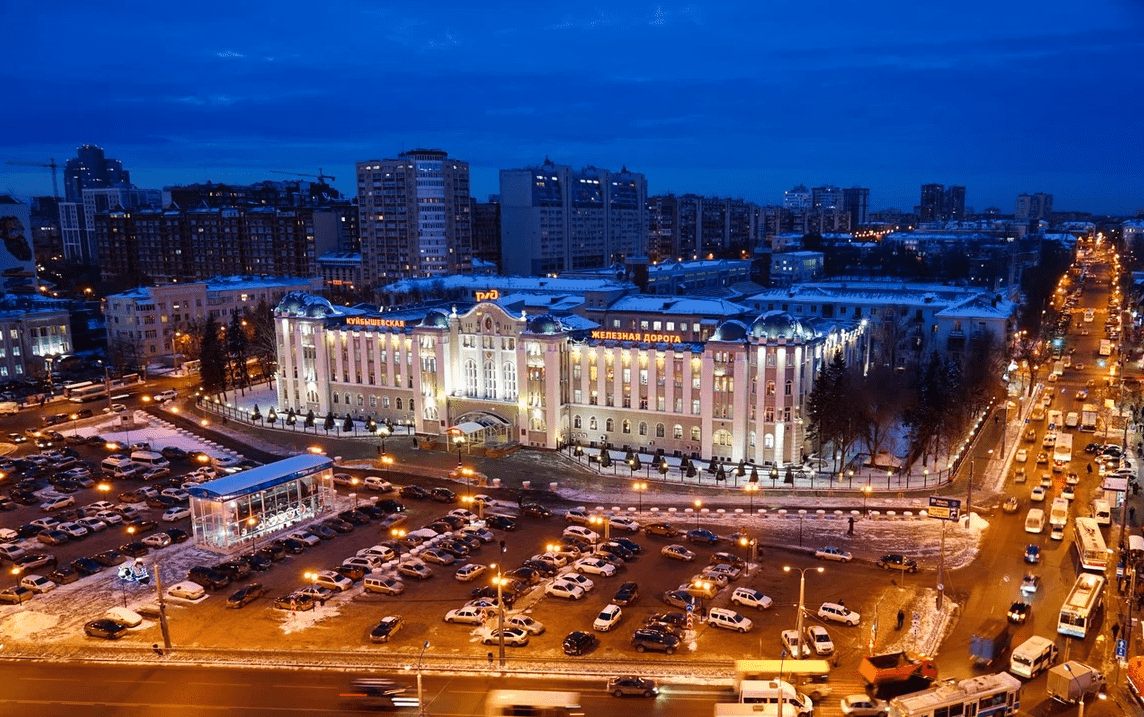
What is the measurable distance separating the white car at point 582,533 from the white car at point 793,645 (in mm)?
17479

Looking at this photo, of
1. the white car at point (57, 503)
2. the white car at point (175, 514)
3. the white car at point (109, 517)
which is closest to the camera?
the white car at point (109, 517)

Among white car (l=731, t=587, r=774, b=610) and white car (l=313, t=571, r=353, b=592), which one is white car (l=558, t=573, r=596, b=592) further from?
white car (l=313, t=571, r=353, b=592)

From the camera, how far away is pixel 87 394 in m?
108

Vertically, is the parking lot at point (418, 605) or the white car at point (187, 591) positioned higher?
the white car at point (187, 591)

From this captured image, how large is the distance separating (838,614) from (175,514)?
48.3m

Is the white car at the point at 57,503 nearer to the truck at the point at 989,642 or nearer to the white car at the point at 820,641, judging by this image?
the white car at the point at 820,641

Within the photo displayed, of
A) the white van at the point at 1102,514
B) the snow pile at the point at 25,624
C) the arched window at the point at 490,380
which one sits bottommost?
the snow pile at the point at 25,624

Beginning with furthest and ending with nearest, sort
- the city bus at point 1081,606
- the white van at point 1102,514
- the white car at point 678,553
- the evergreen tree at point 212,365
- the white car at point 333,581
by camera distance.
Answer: the evergreen tree at point 212,365 → the white van at point 1102,514 → the white car at point 678,553 → the white car at point 333,581 → the city bus at point 1081,606

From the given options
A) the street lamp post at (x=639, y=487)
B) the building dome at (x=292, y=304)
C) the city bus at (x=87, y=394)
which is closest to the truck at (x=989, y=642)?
the street lamp post at (x=639, y=487)

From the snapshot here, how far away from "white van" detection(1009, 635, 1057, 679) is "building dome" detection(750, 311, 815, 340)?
37612 mm

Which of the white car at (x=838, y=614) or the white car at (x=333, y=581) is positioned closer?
the white car at (x=838, y=614)

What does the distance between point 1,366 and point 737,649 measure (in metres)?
119

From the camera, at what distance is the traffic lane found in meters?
36.0

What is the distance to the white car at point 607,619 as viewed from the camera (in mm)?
43406
